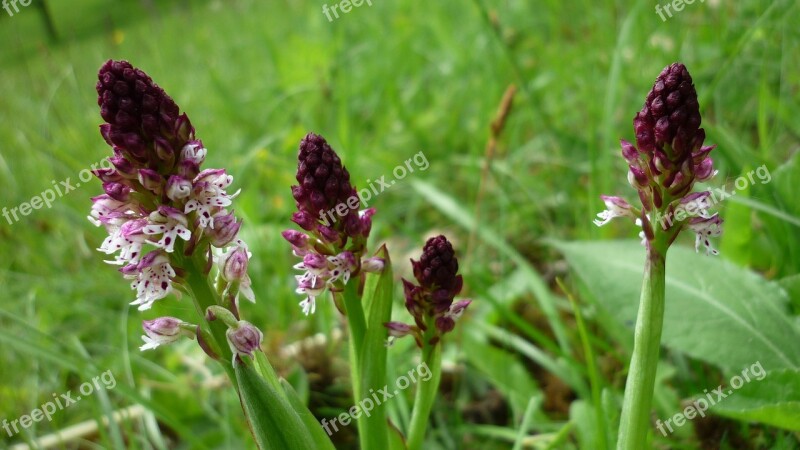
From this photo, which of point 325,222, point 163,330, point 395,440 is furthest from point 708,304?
point 163,330

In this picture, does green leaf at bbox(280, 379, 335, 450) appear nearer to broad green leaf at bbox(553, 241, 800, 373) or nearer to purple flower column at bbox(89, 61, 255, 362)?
purple flower column at bbox(89, 61, 255, 362)

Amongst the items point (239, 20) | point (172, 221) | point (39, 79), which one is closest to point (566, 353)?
point (172, 221)

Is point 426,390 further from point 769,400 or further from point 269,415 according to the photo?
point 769,400

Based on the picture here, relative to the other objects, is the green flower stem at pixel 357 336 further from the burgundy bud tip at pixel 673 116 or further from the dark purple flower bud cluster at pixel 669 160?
the burgundy bud tip at pixel 673 116

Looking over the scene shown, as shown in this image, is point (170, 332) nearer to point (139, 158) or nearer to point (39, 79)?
point (139, 158)

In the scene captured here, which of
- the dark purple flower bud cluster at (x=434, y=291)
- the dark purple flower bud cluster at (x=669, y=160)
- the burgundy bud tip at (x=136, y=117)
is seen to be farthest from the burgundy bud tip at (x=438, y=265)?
the burgundy bud tip at (x=136, y=117)

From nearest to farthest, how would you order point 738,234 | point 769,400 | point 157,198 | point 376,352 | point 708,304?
point 157,198 → point 376,352 → point 769,400 → point 708,304 → point 738,234

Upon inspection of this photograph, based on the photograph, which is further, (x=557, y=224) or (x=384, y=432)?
(x=557, y=224)
